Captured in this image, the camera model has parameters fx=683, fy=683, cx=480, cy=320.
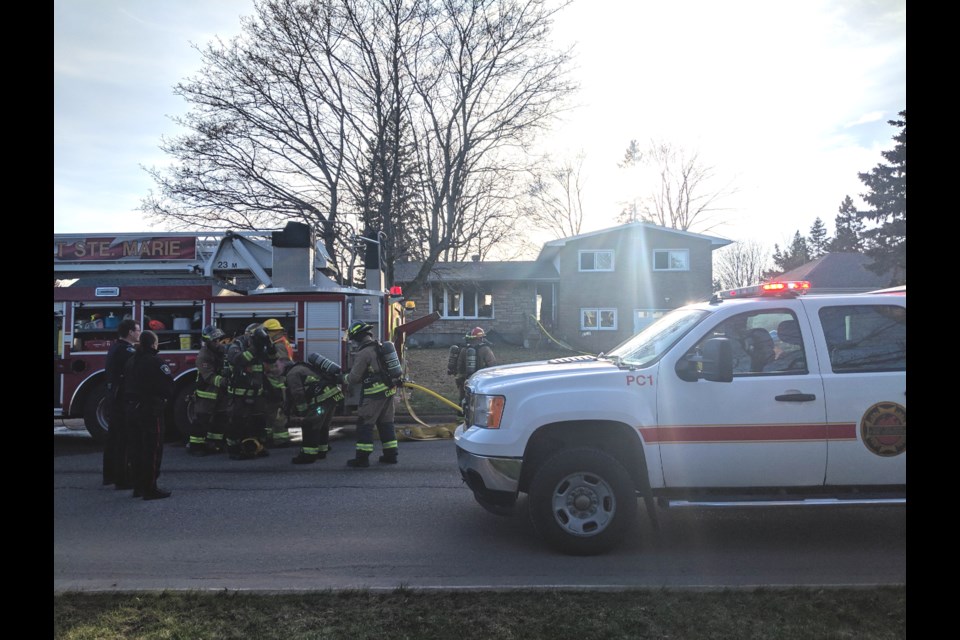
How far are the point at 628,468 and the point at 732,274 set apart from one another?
57.4 m

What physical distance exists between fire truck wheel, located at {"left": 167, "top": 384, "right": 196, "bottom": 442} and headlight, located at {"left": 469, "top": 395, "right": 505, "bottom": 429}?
657 cm

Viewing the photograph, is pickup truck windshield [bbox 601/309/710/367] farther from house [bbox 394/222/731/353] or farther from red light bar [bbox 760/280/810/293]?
house [bbox 394/222/731/353]

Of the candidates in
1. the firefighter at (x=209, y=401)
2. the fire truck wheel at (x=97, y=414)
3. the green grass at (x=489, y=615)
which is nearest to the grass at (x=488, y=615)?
the green grass at (x=489, y=615)

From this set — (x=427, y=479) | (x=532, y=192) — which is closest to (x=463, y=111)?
(x=532, y=192)

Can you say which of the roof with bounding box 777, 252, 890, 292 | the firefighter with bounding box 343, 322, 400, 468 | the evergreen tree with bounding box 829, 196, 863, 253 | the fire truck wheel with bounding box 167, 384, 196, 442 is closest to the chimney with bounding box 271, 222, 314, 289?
the fire truck wheel with bounding box 167, 384, 196, 442

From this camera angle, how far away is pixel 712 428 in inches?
193

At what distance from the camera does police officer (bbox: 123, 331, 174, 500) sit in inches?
277

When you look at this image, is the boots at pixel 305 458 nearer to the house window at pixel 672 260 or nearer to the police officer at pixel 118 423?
the police officer at pixel 118 423

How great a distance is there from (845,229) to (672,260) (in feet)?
159

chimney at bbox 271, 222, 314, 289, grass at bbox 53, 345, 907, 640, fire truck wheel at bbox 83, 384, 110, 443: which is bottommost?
grass at bbox 53, 345, 907, 640

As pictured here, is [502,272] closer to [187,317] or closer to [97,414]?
[187,317]

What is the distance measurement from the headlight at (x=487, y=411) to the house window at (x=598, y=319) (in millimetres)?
27566

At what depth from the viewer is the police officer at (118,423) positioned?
24.3 feet

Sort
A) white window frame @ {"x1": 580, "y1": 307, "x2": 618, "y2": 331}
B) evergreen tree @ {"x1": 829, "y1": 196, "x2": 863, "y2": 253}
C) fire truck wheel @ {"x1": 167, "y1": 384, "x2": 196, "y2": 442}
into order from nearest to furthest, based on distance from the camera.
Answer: fire truck wheel @ {"x1": 167, "y1": 384, "x2": 196, "y2": 442} → white window frame @ {"x1": 580, "y1": 307, "x2": 618, "y2": 331} → evergreen tree @ {"x1": 829, "y1": 196, "x2": 863, "y2": 253}
